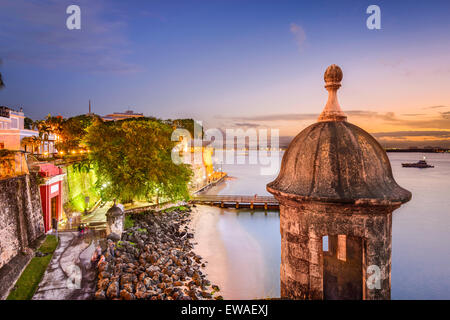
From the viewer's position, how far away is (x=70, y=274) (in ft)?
37.4

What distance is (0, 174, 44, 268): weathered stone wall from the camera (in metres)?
11.8

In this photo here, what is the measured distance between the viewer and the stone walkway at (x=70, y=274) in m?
10.2

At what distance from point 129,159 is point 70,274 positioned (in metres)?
12.1

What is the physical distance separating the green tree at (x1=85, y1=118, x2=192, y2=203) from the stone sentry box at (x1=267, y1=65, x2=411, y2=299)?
1903 centimetres

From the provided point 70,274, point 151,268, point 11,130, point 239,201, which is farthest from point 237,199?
point 11,130

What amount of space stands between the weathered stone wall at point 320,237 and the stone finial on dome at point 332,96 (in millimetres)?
1591

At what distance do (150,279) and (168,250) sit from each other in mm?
4993

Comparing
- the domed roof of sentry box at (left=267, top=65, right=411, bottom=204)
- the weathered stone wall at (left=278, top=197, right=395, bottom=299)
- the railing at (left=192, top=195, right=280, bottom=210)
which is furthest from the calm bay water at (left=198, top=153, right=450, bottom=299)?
the domed roof of sentry box at (left=267, top=65, right=411, bottom=204)

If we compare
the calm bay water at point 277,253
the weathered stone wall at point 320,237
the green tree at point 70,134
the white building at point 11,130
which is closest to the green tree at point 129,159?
the calm bay water at point 277,253

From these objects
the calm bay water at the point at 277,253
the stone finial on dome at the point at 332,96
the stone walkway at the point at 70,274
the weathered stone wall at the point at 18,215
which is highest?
the stone finial on dome at the point at 332,96

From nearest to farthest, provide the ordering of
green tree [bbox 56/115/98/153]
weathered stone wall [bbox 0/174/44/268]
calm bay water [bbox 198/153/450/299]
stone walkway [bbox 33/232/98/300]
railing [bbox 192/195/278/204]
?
stone walkway [bbox 33/232/98/300] → weathered stone wall [bbox 0/174/44/268] → calm bay water [bbox 198/153/450/299] → railing [bbox 192/195/278/204] → green tree [bbox 56/115/98/153]

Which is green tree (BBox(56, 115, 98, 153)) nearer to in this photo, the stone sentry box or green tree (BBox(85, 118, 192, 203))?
green tree (BBox(85, 118, 192, 203))

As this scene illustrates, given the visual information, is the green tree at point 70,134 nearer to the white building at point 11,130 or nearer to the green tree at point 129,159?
the white building at point 11,130

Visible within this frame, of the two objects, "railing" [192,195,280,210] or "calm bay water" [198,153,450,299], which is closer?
"calm bay water" [198,153,450,299]
